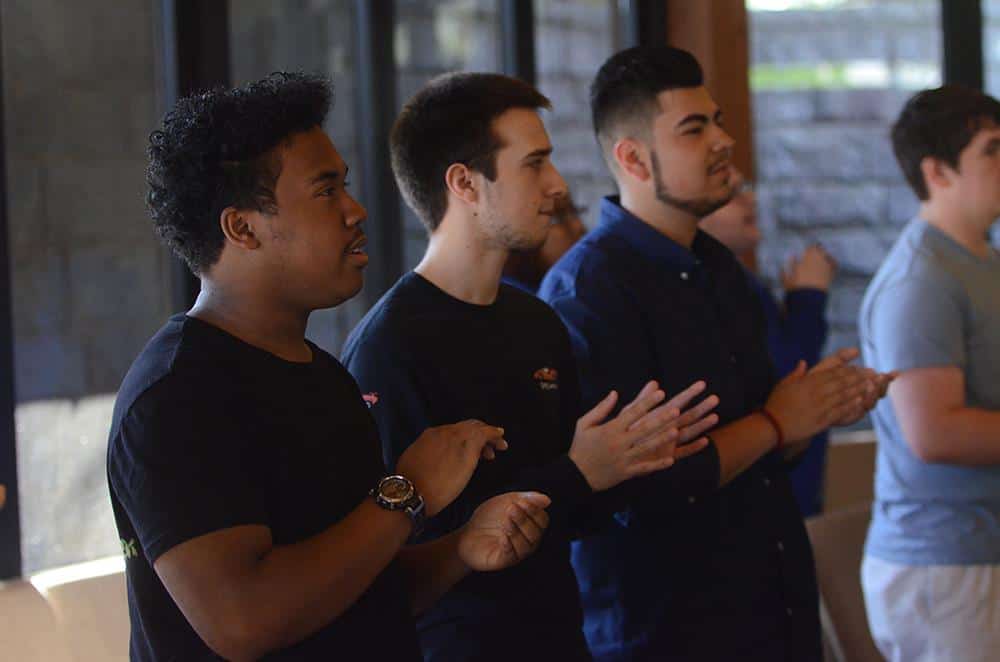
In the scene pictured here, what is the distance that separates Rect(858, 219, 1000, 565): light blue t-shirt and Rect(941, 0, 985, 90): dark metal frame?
93.0 inches

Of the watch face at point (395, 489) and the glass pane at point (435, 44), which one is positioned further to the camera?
the glass pane at point (435, 44)

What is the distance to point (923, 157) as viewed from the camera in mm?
2713

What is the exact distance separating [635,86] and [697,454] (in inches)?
28.1

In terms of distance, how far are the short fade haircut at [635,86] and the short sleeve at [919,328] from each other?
22.8 inches

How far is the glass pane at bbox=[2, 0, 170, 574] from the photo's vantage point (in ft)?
8.97

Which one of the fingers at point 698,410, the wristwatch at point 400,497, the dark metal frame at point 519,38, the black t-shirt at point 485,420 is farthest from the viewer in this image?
the dark metal frame at point 519,38

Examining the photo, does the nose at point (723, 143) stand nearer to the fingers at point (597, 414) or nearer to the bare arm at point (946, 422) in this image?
the bare arm at point (946, 422)

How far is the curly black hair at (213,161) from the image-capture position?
4.61 feet

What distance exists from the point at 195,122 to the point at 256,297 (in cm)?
20

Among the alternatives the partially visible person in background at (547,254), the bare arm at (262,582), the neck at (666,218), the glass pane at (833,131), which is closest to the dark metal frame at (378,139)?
the partially visible person in background at (547,254)

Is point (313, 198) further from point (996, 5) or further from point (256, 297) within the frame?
point (996, 5)

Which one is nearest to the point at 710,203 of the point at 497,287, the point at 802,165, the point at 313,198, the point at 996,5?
the point at 497,287

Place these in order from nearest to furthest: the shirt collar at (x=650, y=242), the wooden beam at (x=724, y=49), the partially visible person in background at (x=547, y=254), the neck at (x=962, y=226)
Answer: the shirt collar at (x=650, y=242) → the neck at (x=962, y=226) → the partially visible person in background at (x=547, y=254) → the wooden beam at (x=724, y=49)

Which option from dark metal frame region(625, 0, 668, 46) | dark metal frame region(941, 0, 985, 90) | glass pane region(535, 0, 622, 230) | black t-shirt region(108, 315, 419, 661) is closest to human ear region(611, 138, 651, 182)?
black t-shirt region(108, 315, 419, 661)
